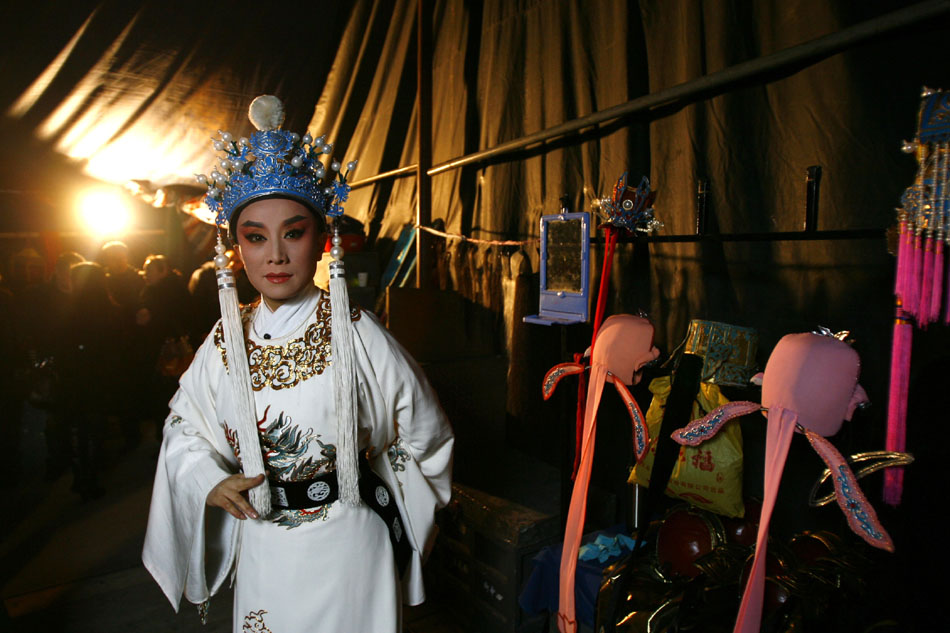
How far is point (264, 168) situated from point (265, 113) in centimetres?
15

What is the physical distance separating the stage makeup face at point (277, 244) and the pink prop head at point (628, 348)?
87 centimetres

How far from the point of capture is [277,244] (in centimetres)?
142

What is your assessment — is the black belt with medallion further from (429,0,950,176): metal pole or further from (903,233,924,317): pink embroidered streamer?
(429,0,950,176): metal pole

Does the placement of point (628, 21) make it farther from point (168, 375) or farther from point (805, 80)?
point (168, 375)

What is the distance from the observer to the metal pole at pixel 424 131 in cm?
373

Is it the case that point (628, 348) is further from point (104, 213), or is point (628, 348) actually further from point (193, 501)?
point (104, 213)

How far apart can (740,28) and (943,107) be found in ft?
3.43

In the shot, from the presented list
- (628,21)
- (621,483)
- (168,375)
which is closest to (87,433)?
(168,375)

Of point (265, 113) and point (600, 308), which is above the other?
point (265, 113)

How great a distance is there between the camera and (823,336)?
4.17 feet

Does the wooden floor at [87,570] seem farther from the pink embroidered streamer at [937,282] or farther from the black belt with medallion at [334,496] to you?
the pink embroidered streamer at [937,282]

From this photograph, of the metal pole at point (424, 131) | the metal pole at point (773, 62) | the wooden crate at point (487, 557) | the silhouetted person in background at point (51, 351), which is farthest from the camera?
the silhouetted person in background at point (51, 351)

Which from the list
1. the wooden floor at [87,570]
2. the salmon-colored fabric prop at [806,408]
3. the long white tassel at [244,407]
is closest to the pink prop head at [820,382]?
the salmon-colored fabric prop at [806,408]

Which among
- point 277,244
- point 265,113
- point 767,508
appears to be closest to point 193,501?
point 277,244
